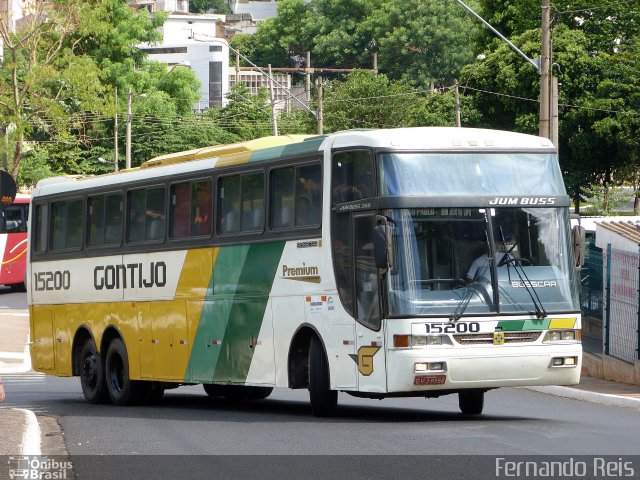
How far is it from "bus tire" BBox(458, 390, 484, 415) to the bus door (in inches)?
77.4

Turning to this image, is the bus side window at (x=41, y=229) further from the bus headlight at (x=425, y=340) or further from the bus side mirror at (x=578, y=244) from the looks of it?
the bus side mirror at (x=578, y=244)

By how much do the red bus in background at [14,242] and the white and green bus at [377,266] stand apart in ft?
109

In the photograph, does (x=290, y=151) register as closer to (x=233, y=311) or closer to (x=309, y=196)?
(x=309, y=196)

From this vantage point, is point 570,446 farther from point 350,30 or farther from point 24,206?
point 350,30

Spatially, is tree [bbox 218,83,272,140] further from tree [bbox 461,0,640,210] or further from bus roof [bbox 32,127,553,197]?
bus roof [bbox 32,127,553,197]

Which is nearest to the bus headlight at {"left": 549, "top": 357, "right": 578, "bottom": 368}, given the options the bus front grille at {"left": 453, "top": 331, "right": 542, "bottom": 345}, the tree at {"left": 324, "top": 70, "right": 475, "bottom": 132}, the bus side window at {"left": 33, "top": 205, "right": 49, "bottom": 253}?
the bus front grille at {"left": 453, "top": 331, "right": 542, "bottom": 345}

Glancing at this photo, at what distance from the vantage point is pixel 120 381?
20.9 m

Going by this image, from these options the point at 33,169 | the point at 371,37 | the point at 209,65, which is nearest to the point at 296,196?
the point at 33,169

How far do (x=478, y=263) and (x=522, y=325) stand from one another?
2.68 feet

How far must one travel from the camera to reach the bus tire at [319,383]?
15.6 m

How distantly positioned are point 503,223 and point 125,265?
7.15m

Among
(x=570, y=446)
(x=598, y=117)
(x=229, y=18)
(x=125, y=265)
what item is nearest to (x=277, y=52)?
(x=229, y=18)

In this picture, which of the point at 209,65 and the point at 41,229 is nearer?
the point at 41,229

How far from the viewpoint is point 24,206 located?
5112cm
